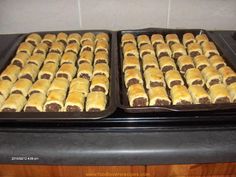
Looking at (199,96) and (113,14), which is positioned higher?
(113,14)

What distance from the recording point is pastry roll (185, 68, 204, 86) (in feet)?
3.45

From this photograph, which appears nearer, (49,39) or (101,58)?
(101,58)

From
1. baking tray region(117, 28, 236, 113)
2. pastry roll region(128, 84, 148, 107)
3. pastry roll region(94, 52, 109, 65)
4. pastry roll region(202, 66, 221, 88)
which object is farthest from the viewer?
pastry roll region(94, 52, 109, 65)

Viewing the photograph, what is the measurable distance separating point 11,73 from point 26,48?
201 millimetres

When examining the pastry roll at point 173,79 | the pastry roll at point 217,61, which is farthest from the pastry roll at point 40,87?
the pastry roll at point 217,61

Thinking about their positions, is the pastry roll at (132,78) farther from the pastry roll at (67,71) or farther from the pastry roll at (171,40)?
the pastry roll at (171,40)

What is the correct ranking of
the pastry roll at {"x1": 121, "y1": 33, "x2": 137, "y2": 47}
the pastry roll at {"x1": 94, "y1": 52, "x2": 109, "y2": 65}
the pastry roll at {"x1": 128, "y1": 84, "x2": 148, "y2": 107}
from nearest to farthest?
the pastry roll at {"x1": 128, "y1": 84, "x2": 148, "y2": 107}, the pastry roll at {"x1": 94, "y1": 52, "x2": 109, "y2": 65}, the pastry roll at {"x1": 121, "y1": 33, "x2": 137, "y2": 47}

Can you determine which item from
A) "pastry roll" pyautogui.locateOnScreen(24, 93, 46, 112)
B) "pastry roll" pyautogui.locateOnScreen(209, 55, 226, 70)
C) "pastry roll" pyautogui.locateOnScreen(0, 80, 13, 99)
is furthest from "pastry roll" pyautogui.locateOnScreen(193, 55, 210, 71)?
"pastry roll" pyautogui.locateOnScreen(0, 80, 13, 99)

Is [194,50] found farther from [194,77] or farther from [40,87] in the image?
[40,87]

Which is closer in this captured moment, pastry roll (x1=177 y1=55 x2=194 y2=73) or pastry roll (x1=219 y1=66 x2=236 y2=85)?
pastry roll (x1=219 y1=66 x2=236 y2=85)

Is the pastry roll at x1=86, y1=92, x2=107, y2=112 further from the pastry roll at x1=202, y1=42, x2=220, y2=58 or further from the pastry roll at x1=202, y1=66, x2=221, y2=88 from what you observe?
the pastry roll at x1=202, y1=42, x2=220, y2=58

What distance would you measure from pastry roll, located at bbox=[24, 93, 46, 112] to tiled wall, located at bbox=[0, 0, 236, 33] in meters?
0.56

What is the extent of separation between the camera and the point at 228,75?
1.05m

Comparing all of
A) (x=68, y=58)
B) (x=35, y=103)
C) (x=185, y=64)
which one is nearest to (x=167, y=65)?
(x=185, y=64)
